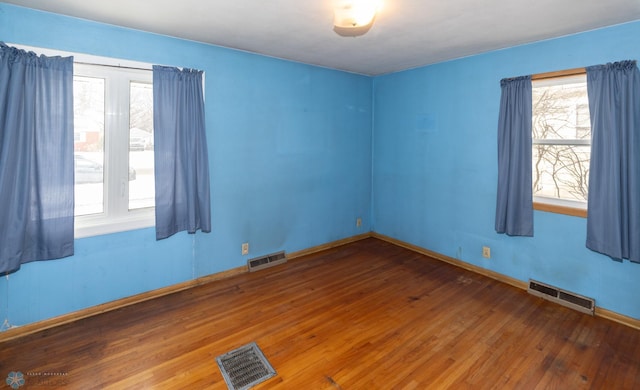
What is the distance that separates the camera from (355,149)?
4676mm

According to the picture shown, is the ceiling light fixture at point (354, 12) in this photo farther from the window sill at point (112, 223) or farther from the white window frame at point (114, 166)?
the window sill at point (112, 223)

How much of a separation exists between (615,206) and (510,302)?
119 cm

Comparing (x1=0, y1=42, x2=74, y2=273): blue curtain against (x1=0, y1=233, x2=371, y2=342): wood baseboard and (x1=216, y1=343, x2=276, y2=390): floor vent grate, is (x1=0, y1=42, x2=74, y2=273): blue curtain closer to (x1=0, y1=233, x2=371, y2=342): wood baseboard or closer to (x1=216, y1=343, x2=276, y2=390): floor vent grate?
(x1=0, y1=233, x2=371, y2=342): wood baseboard

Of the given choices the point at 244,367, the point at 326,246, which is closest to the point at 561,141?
the point at 326,246

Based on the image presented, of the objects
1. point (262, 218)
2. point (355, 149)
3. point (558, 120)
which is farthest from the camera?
point (355, 149)

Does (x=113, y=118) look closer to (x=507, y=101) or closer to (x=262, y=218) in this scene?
(x=262, y=218)

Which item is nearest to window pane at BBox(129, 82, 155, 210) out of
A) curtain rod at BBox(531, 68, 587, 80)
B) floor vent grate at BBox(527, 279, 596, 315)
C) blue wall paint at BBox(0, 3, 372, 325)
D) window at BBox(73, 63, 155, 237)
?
window at BBox(73, 63, 155, 237)

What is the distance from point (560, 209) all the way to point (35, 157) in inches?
178

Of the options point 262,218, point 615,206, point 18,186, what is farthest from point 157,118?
point 615,206

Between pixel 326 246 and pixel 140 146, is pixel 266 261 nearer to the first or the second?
pixel 326 246

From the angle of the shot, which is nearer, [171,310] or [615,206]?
[615,206]

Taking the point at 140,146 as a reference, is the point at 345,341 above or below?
below

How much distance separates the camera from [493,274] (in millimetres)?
3535

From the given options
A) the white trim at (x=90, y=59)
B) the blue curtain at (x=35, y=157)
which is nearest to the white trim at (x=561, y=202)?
the white trim at (x=90, y=59)
